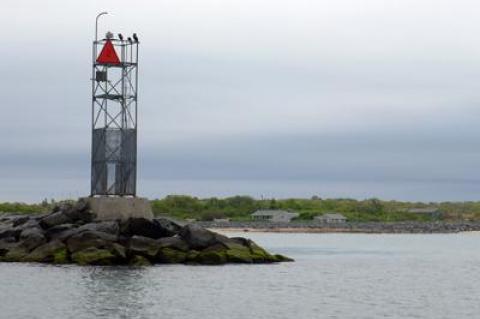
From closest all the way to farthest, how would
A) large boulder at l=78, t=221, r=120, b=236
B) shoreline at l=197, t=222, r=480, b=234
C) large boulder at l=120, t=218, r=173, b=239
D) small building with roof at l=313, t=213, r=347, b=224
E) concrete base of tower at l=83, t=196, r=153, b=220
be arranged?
1. large boulder at l=78, t=221, r=120, b=236
2. large boulder at l=120, t=218, r=173, b=239
3. concrete base of tower at l=83, t=196, r=153, b=220
4. shoreline at l=197, t=222, r=480, b=234
5. small building with roof at l=313, t=213, r=347, b=224

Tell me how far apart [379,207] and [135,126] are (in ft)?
415

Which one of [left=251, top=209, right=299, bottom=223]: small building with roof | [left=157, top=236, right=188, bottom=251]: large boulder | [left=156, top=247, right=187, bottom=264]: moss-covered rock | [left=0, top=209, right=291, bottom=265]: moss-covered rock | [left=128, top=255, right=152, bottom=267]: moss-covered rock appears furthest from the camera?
[left=251, top=209, right=299, bottom=223]: small building with roof

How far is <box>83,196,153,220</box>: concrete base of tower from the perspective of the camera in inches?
1887

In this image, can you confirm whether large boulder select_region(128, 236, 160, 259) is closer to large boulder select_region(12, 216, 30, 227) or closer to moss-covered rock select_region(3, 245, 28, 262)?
moss-covered rock select_region(3, 245, 28, 262)

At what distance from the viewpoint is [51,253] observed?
45875 mm

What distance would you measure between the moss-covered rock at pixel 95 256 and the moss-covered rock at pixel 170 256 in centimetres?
270

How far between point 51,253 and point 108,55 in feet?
33.6

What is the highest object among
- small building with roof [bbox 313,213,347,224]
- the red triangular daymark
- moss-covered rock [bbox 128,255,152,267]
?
the red triangular daymark

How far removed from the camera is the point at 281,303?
36.7 meters

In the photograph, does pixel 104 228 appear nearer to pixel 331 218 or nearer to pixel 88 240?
pixel 88 240

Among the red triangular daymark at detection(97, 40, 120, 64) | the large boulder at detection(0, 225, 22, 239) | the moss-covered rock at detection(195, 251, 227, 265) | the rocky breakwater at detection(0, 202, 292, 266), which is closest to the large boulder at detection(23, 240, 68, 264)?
the rocky breakwater at detection(0, 202, 292, 266)

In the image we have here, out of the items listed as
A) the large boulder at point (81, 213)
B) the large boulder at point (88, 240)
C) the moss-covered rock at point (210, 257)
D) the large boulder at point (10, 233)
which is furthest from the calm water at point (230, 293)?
the large boulder at point (10, 233)

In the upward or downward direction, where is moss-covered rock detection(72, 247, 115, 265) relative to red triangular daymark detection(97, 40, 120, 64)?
downward

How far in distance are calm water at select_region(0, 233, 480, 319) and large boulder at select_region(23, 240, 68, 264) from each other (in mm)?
1194
